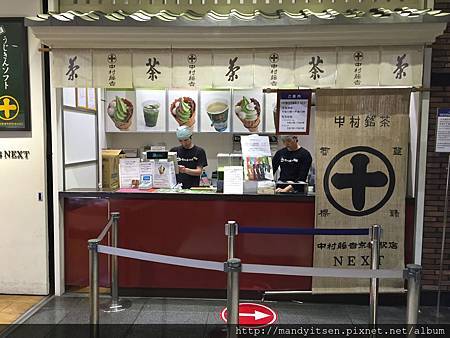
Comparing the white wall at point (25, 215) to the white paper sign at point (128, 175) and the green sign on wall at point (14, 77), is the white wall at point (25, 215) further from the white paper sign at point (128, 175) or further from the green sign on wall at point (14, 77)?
the white paper sign at point (128, 175)

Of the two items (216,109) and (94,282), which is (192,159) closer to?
(216,109)

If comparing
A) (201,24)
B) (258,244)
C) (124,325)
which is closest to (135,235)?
(124,325)

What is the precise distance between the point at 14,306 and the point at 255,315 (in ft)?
8.95

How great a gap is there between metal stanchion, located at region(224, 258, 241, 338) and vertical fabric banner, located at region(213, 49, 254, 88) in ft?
7.86

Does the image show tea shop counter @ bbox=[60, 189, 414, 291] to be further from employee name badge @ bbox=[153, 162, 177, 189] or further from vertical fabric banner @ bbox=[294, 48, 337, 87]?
vertical fabric banner @ bbox=[294, 48, 337, 87]

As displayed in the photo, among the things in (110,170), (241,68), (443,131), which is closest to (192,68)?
(241,68)

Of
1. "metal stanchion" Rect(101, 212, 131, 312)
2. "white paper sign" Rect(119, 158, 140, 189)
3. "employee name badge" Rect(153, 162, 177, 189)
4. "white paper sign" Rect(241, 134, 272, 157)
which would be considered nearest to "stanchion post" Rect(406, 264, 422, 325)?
"white paper sign" Rect(241, 134, 272, 157)

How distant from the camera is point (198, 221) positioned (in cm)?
499

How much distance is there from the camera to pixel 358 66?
4.53 metres

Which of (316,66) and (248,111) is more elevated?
(316,66)

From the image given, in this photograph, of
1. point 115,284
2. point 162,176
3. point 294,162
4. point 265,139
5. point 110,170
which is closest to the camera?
point 115,284

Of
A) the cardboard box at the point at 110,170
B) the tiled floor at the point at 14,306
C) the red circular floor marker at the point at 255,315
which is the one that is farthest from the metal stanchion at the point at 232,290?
the cardboard box at the point at 110,170

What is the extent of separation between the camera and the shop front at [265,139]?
14.5ft

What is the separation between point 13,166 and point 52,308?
1728 mm
